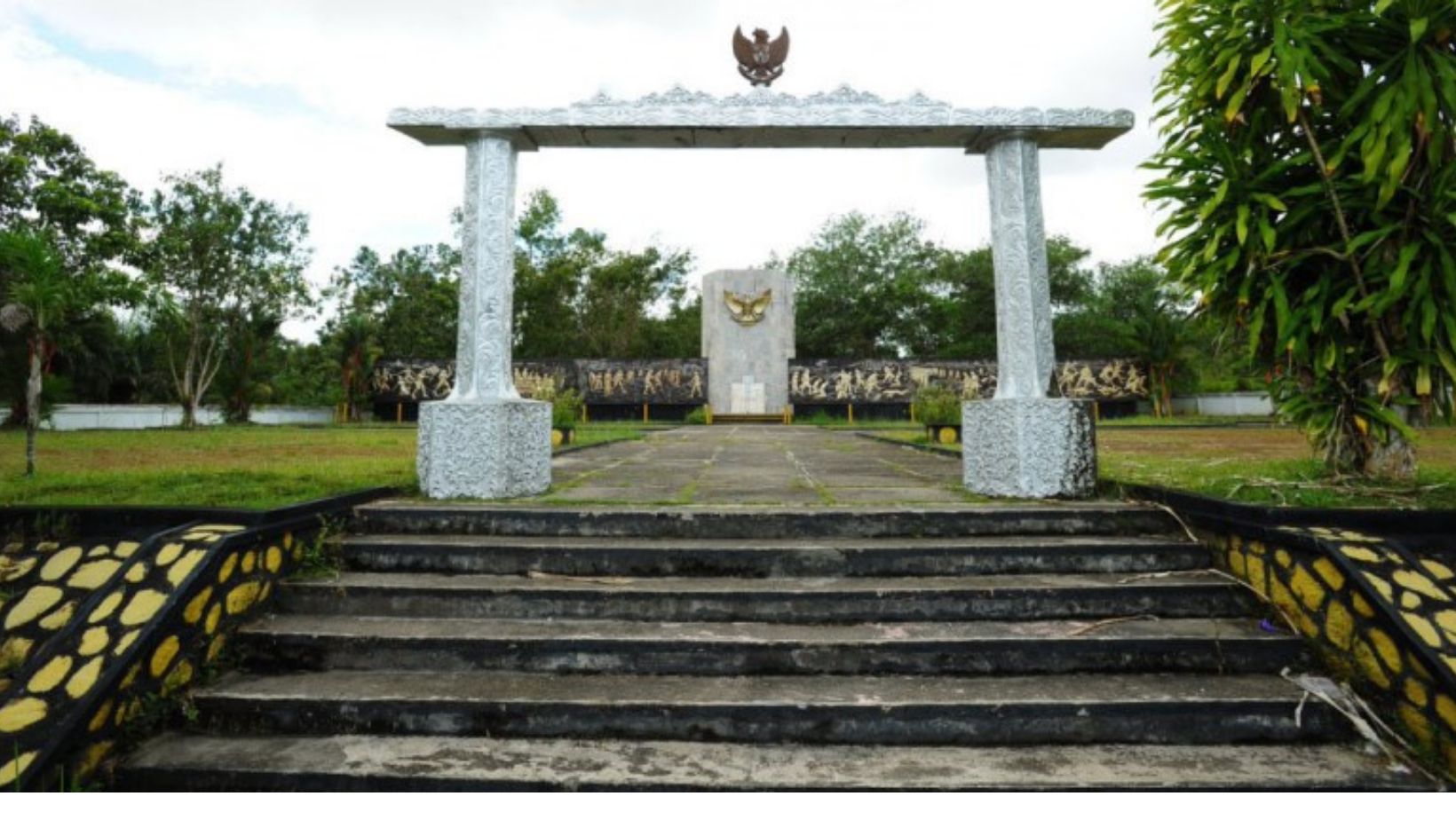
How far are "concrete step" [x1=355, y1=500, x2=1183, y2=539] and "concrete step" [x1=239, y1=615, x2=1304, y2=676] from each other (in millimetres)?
760

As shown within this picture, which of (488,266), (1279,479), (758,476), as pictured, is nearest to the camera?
(1279,479)

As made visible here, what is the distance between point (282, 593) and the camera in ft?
9.29

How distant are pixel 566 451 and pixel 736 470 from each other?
2827 mm

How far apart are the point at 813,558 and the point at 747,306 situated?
1733 centimetres

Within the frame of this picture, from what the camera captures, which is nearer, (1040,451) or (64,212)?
(1040,451)

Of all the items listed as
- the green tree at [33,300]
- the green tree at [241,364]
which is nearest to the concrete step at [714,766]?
the green tree at [33,300]

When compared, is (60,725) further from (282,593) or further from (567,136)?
(567,136)

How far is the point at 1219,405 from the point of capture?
20.6m

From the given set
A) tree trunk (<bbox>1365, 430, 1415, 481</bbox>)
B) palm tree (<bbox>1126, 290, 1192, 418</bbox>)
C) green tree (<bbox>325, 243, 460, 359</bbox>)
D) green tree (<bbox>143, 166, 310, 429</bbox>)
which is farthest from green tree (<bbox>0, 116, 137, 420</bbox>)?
palm tree (<bbox>1126, 290, 1192, 418</bbox>)

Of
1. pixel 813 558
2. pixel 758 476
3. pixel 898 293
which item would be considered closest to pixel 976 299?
pixel 898 293

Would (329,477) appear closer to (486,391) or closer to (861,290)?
(486,391)

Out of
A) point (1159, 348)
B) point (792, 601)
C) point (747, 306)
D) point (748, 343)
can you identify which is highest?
point (747, 306)

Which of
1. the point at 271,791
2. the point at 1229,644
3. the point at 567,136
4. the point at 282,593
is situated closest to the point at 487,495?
the point at 282,593

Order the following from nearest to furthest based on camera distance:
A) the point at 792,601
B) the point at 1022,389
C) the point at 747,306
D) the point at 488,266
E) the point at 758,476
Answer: the point at 792,601
the point at 1022,389
the point at 488,266
the point at 758,476
the point at 747,306
